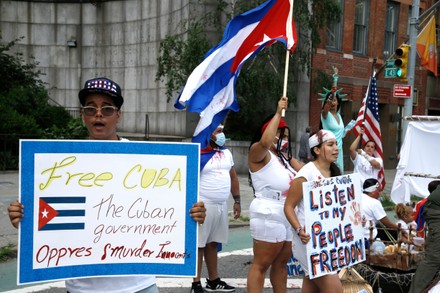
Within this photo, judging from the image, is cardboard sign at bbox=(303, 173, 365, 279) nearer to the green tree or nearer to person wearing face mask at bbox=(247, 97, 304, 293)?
person wearing face mask at bbox=(247, 97, 304, 293)

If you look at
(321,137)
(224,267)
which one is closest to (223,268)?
(224,267)

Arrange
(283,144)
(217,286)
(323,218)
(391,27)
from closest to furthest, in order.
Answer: (323,218), (283,144), (217,286), (391,27)

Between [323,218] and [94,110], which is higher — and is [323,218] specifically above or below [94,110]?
below

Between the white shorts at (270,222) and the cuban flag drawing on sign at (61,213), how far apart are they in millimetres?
2155

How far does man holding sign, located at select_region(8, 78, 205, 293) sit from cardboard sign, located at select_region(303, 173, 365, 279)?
152 centimetres

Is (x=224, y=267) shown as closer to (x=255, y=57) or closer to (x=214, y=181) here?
(x=214, y=181)

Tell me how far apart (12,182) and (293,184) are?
435 inches

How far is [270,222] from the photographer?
4613mm

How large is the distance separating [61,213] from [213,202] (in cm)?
297

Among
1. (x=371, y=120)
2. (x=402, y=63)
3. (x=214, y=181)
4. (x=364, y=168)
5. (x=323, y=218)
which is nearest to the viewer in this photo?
(x=323, y=218)

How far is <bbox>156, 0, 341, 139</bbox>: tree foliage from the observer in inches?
635

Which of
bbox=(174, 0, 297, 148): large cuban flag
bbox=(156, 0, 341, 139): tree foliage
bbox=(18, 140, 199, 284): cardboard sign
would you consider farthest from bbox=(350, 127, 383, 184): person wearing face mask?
bbox=(156, 0, 341, 139): tree foliage

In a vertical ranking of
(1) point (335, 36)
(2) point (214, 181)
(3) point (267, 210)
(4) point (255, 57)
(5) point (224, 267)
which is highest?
(1) point (335, 36)

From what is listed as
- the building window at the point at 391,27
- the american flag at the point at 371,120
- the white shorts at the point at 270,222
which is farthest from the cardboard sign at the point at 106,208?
the building window at the point at 391,27
